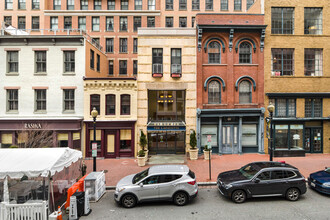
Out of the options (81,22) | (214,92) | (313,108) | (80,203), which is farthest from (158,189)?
(81,22)

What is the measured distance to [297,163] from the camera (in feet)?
48.9

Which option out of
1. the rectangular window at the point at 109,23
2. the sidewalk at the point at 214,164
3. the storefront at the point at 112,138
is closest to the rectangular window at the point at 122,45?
the rectangular window at the point at 109,23

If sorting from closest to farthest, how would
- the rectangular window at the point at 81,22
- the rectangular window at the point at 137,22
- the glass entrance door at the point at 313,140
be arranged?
the glass entrance door at the point at 313,140, the rectangular window at the point at 81,22, the rectangular window at the point at 137,22

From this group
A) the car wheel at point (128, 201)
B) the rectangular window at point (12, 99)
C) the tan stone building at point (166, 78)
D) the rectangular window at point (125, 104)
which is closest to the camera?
the car wheel at point (128, 201)

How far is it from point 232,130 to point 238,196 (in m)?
9.63

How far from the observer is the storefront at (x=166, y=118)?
17.9 metres

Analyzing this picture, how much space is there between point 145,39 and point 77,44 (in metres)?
6.11

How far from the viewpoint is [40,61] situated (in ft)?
55.3

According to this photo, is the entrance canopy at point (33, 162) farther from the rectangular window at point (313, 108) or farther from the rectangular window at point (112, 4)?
the rectangular window at point (112, 4)

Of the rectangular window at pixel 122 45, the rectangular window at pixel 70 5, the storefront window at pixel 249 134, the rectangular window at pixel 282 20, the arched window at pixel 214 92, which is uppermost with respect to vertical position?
the rectangular window at pixel 70 5

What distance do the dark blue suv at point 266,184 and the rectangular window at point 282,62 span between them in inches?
469

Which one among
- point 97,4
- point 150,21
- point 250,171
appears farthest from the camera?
point 150,21

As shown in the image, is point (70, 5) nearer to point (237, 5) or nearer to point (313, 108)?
point (237, 5)

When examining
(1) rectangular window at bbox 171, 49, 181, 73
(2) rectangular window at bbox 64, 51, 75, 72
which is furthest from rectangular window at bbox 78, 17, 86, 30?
(1) rectangular window at bbox 171, 49, 181, 73
